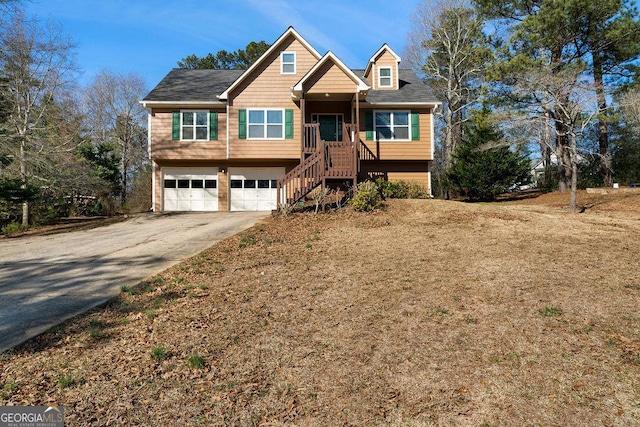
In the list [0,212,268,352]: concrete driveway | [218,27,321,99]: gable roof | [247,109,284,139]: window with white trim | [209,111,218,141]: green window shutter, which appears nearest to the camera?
[0,212,268,352]: concrete driveway

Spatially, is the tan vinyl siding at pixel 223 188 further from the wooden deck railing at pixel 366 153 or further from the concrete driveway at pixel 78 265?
the wooden deck railing at pixel 366 153

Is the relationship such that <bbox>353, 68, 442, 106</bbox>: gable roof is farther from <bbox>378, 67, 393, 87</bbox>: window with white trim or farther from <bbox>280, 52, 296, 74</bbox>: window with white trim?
<bbox>280, 52, 296, 74</bbox>: window with white trim

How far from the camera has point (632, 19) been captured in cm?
1766

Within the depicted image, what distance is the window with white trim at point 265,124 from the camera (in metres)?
17.5

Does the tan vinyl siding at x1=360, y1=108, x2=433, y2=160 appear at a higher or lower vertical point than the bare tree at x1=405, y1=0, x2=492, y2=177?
lower

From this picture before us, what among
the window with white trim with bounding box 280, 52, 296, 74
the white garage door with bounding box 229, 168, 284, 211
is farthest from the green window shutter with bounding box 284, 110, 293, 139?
the window with white trim with bounding box 280, 52, 296, 74

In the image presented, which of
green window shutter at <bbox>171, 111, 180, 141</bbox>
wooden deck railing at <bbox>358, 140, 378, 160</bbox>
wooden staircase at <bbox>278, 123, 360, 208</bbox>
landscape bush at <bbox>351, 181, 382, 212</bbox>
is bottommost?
landscape bush at <bbox>351, 181, 382, 212</bbox>

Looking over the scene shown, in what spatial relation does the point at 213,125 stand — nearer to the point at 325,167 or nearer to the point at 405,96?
the point at 325,167

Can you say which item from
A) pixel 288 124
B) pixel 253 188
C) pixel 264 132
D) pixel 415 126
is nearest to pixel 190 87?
pixel 264 132

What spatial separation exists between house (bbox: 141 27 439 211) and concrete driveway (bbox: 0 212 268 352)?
16.7 feet

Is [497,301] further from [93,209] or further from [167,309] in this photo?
[93,209]

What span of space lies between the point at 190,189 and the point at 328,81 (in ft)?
27.2

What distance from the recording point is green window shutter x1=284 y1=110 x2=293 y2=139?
17.5 m

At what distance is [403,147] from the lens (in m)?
17.8
